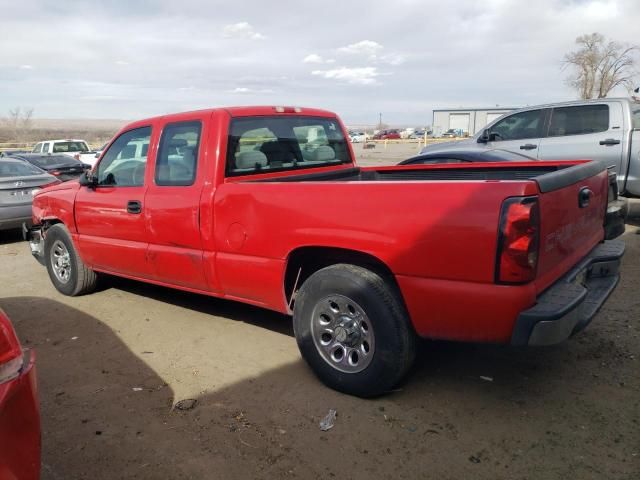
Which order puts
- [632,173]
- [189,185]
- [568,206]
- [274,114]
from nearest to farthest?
[568,206] < [189,185] < [274,114] < [632,173]

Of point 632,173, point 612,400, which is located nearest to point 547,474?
point 612,400

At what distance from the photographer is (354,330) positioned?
10.8ft

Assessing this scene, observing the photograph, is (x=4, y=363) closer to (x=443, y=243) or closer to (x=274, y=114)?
(x=443, y=243)

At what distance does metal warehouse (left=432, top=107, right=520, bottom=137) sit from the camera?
71375 mm

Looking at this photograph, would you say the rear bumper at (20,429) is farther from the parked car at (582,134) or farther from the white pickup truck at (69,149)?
the white pickup truck at (69,149)

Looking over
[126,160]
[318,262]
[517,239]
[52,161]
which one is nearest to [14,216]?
[126,160]

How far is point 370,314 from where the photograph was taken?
3.12m

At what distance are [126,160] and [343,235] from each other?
266 centimetres

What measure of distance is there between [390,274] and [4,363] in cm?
204

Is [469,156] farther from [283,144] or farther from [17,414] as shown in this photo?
[17,414]

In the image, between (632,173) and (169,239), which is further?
(632,173)

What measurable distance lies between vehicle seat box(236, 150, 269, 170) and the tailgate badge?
232 centimetres

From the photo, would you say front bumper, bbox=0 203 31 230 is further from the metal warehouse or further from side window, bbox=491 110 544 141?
the metal warehouse

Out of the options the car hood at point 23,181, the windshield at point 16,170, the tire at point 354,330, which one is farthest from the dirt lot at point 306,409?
the windshield at point 16,170
